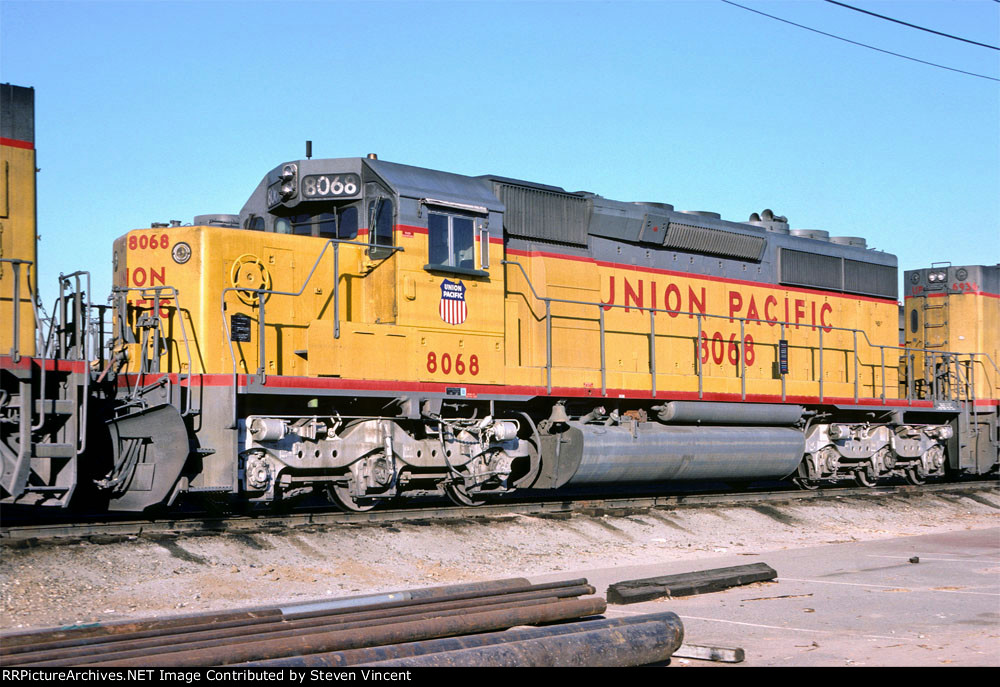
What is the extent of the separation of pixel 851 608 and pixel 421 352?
17.6ft

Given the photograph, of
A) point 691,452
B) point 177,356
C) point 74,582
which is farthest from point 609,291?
point 74,582

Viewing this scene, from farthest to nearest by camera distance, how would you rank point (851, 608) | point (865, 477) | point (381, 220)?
point (865, 477) < point (381, 220) < point (851, 608)

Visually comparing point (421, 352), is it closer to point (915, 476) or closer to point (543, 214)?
point (543, 214)

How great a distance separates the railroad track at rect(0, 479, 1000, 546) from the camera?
28.8 ft

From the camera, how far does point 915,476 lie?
1712 cm

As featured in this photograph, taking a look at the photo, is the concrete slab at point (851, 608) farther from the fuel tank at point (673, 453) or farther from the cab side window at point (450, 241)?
the cab side window at point (450, 241)

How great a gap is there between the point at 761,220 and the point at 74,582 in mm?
12007

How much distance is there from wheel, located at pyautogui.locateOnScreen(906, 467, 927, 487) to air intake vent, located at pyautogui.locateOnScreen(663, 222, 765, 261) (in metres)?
4.80

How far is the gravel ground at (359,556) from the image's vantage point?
7148mm

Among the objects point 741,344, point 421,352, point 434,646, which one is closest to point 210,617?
point 434,646

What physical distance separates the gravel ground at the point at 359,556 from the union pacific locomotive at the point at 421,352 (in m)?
0.78

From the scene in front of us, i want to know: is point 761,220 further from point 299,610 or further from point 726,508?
point 299,610

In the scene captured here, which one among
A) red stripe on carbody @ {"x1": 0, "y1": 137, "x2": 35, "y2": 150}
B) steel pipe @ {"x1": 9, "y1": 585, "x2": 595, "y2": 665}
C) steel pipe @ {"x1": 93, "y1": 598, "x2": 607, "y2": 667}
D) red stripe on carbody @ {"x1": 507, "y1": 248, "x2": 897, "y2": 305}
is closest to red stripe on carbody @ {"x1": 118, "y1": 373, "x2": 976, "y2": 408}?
red stripe on carbody @ {"x1": 507, "y1": 248, "x2": 897, "y2": 305}

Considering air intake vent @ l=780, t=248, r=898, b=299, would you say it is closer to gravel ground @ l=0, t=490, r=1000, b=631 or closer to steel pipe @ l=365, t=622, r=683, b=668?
gravel ground @ l=0, t=490, r=1000, b=631
